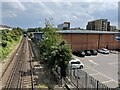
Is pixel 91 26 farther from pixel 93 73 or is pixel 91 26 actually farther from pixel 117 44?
pixel 93 73

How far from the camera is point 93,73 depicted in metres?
21.1

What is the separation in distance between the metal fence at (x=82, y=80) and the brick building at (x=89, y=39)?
68.5 ft

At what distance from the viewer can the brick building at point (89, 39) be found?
39.2 meters

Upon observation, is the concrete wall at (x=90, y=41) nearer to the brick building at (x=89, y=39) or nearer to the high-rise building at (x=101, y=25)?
the brick building at (x=89, y=39)

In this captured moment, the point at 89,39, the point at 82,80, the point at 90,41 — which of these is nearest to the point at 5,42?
the point at 89,39

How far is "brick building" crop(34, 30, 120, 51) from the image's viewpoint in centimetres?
3922

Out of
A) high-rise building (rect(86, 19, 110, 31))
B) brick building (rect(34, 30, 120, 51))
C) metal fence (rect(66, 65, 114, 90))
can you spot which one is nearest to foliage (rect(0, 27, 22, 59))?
brick building (rect(34, 30, 120, 51))

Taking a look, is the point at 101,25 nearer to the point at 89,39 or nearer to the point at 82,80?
the point at 89,39

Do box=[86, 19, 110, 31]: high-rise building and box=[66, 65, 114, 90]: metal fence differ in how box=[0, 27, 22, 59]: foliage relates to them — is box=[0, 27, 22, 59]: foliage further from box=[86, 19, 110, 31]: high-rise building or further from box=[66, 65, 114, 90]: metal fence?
box=[86, 19, 110, 31]: high-rise building

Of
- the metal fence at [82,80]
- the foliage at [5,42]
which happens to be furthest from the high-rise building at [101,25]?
the metal fence at [82,80]

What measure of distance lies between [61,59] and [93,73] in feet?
20.1

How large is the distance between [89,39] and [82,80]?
2677cm

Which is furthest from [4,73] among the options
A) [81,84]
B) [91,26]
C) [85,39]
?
[91,26]

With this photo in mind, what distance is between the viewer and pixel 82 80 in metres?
15.1
